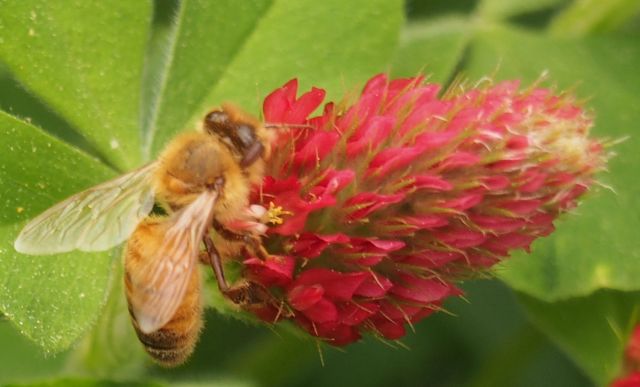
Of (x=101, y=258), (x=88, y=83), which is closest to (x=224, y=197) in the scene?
(x=101, y=258)

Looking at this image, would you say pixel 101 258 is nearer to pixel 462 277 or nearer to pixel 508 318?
pixel 462 277

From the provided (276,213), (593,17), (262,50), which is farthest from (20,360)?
(593,17)

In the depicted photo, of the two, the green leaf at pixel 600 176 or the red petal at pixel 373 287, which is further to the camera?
the green leaf at pixel 600 176

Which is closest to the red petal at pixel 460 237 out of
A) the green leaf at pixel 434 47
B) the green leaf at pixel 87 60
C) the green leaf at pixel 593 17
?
the green leaf at pixel 87 60

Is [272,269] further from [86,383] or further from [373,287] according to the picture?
[86,383]

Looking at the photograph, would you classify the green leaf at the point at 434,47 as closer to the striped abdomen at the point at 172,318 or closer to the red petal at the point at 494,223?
the red petal at the point at 494,223

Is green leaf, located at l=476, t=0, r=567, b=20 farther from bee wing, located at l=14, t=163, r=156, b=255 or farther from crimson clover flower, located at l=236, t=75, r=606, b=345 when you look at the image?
bee wing, located at l=14, t=163, r=156, b=255

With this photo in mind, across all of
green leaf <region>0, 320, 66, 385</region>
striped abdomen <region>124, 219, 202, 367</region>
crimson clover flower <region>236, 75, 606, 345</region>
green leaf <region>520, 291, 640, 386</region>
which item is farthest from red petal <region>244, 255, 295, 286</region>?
green leaf <region>0, 320, 66, 385</region>
